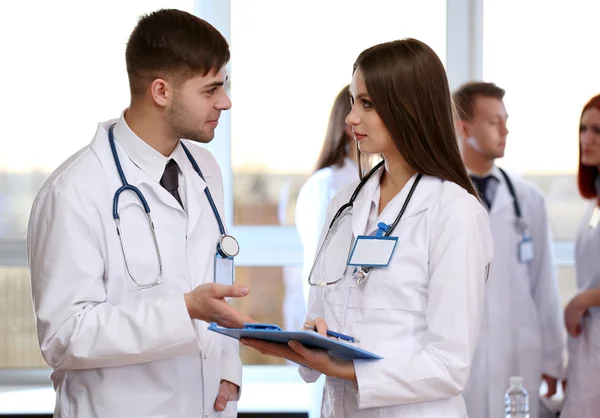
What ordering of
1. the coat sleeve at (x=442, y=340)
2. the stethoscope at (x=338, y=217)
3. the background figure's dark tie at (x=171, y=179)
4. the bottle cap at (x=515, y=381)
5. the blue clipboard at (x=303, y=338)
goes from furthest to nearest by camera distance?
the bottle cap at (x=515, y=381)
the background figure's dark tie at (x=171, y=179)
the stethoscope at (x=338, y=217)
the coat sleeve at (x=442, y=340)
the blue clipboard at (x=303, y=338)

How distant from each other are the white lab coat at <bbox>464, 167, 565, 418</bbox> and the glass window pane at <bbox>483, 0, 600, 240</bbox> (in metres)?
0.95

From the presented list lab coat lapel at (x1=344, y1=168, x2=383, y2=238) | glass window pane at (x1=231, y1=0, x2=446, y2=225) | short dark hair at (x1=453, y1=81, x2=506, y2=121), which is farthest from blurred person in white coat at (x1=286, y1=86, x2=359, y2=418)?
lab coat lapel at (x1=344, y1=168, x2=383, y2=238)

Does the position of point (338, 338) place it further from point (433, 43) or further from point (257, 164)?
point (433, 43)

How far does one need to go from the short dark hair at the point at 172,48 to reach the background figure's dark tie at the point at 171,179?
8.2 inches

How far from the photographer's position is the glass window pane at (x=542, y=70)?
436cm

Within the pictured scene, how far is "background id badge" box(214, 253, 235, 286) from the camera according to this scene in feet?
6.64

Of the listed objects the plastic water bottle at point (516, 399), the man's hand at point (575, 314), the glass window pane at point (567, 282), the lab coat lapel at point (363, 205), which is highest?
the lab coat lapel at point (363, 205)

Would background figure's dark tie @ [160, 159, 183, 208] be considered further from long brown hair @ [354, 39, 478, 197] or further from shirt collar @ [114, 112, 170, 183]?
long brown hair @ [354, 39, 478, 197]

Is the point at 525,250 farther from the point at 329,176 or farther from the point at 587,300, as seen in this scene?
the point at 329,176

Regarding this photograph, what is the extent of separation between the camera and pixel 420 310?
68.2 inches

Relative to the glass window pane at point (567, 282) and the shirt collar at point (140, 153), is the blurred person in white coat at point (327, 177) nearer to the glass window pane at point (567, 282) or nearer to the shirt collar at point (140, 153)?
the shirt collar at point (140, 153)

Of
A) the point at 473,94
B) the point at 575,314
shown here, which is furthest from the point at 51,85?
the point at 575,314

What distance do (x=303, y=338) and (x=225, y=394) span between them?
20.8 inches

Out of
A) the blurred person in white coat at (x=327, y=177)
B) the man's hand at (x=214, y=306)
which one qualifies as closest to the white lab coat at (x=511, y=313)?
the blurred person in white coat at (x=327, y=177)
